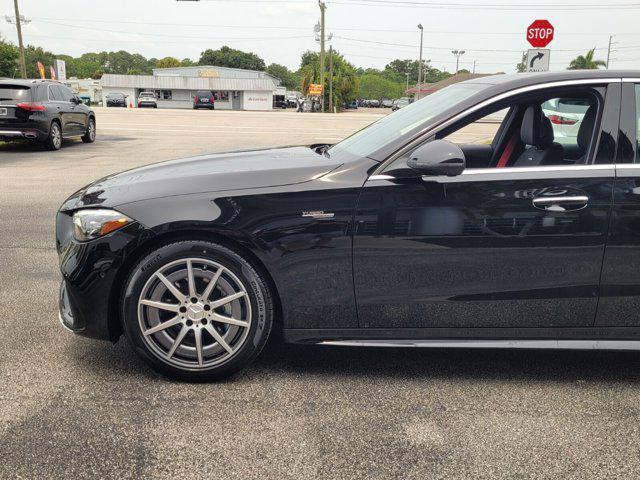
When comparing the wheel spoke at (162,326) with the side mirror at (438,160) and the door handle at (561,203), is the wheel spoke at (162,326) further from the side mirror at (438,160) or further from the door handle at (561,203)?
the door handle at (561,203)

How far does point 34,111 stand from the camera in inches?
572

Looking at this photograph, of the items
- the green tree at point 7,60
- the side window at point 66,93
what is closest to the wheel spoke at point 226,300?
the side window at point 66,93

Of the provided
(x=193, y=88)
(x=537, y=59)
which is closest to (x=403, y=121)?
(x=537, y=59)

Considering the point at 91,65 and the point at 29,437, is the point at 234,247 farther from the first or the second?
the point at 91,65

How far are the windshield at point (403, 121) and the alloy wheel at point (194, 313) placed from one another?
1.01 metres

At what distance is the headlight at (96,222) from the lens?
10.5ft

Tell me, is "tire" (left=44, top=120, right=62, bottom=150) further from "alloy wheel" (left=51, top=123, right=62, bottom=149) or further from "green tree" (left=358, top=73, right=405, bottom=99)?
"green tree" (left=358, top=73, right=405, bottom=99)

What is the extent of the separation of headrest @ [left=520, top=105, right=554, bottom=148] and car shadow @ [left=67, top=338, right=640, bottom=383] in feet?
4.13

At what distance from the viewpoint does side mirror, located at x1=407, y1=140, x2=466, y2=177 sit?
307cm

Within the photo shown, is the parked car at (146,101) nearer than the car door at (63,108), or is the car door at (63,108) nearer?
the car door at (63,108)

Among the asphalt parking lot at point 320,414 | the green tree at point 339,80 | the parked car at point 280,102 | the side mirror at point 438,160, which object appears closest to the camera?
the asphalt parking lot at point 320,414

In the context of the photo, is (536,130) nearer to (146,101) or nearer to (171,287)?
(171,287)

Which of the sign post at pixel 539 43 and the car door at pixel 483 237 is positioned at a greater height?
the sign post at pixel 539 43

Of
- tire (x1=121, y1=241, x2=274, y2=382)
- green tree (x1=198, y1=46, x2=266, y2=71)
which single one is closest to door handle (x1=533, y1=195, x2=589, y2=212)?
tire (x1=121, y1=241, x2=274, y2=382)
